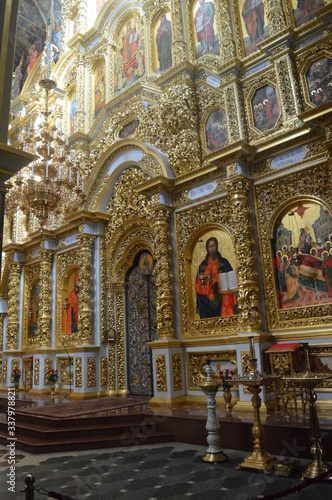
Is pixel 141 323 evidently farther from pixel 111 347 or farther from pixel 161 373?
pixel 161 373

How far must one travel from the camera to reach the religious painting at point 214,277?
923 cm

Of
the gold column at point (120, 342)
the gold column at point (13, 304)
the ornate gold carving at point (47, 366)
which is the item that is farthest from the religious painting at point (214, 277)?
the gold column at point (13, 304)

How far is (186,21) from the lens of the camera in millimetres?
11930

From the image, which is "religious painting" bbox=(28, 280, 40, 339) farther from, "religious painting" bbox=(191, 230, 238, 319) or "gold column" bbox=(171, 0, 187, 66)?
"gold column" bbox=(171, 0, 187, 66)

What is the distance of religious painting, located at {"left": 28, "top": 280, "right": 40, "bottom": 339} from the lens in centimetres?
1558

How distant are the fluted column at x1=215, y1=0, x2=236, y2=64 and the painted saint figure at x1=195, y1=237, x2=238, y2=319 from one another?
4.70 m

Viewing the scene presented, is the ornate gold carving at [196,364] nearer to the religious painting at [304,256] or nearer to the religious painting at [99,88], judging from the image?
the religious painting at [304,256]

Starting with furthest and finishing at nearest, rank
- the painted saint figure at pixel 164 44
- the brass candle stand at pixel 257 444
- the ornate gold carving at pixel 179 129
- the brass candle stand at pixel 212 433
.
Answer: the painted saint figure at pixel 164 44, the ornate gold carving at pixel 179 129, the brass candle stand at pixel 212 433, the brass candle stand at pixel 257 444

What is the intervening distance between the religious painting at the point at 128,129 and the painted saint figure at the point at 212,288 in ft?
15.7

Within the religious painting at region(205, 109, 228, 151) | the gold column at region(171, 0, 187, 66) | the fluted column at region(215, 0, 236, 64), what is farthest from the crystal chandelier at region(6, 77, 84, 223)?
the fluted column at region(215, 0, 236, 64)

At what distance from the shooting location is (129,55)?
44.9ft

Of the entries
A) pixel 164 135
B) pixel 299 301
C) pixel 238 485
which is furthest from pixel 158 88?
pixel 238 485

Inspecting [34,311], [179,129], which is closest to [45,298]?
[34,311]

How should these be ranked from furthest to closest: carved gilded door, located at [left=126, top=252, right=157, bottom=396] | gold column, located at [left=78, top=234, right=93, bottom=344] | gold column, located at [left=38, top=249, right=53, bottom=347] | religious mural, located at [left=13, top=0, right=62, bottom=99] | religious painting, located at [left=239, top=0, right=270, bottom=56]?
religious mural, located at [left=13, top=0, right=62, bottom=99]
gold column, located at [left=38, top=249, right=53, bottom=347]
gold column, located at [left=78, top=234, right=93, bottom=344]
carved gilded door, located at [left=126, top=252, right=157, bottom=396]
religious painting, located at [left=239, top=0, right=270, bottom=56]
